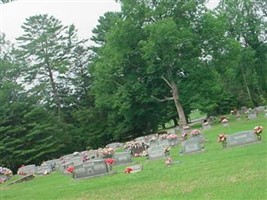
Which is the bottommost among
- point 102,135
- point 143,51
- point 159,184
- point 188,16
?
point 159,184

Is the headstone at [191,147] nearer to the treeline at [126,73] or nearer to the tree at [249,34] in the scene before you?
the treeline at [126,73]

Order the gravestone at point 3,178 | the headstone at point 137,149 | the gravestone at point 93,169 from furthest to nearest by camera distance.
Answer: the headstone at point 137,149, the gravestone at point 3,178, the gravestone at point 93,169

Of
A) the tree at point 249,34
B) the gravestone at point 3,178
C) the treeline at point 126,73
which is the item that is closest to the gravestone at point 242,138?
the gravestone at point 3,178

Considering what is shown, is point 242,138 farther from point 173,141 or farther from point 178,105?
point 178,105

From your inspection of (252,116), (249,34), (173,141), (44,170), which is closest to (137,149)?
(173,141)

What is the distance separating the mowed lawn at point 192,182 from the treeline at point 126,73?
63.3 ft

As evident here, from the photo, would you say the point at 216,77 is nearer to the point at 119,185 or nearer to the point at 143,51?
the point at 143,51

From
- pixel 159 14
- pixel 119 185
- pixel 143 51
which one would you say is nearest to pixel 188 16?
pixel 159 14

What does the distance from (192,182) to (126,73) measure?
29.4 m

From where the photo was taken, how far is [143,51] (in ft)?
113

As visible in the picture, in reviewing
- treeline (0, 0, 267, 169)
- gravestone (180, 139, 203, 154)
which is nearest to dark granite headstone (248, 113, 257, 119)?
treeline (0, 0, 267, 169)

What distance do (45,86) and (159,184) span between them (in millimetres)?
32943

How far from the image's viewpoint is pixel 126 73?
3925 cm

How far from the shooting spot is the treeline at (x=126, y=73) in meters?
34.4
